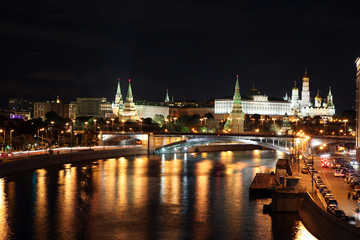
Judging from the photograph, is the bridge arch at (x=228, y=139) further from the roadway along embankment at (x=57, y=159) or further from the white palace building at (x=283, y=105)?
the white palace building at (x=283, y=105)

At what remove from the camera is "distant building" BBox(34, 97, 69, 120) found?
18650 centimetres

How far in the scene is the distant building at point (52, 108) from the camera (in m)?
186

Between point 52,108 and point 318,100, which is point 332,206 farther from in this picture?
point 52,108

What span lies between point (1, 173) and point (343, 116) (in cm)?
8569

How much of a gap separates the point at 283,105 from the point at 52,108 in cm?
7534

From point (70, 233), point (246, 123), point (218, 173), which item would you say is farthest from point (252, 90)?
point (70, 233)

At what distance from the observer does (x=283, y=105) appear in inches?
7047

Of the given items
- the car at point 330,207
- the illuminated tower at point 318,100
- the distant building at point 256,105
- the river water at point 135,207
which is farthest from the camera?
the illuminated tower at point 318,100

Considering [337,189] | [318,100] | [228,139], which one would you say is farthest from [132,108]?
[337,189]

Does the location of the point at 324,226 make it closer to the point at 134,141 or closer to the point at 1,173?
the point at 1,173

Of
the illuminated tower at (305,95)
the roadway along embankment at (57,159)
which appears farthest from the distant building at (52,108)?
the roadway along embankment at (57,159)

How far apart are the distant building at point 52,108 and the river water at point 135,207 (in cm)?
14208

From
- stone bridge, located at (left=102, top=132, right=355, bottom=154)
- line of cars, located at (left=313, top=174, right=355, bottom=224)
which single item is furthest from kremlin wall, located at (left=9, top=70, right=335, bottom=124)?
line of cars, located at (left=313, top=174, right=355, bottom=224)

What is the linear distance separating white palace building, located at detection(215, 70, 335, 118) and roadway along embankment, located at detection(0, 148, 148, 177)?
3979 inches
